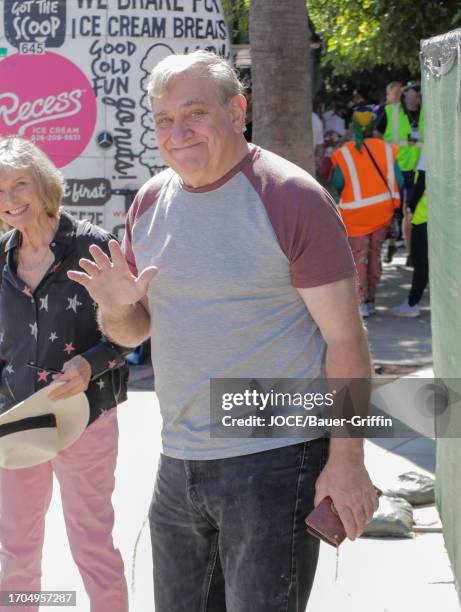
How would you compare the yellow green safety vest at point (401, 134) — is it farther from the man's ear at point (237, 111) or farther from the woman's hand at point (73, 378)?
the man's ear at point (237, 111)

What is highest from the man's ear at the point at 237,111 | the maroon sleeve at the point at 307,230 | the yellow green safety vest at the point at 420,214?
the man's ear at the point at 237,111

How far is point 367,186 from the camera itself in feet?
31.6

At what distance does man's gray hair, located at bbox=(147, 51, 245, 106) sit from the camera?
271cm

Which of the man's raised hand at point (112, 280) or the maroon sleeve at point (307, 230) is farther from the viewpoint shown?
the man's raised hand at point (112, 280)

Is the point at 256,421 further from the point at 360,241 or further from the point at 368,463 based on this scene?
the point at 360,241

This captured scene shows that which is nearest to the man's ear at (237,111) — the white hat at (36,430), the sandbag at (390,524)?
the white hat at (36,430)

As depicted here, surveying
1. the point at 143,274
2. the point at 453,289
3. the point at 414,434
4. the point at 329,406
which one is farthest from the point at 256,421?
the point at 414,434

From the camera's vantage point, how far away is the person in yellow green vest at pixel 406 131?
12.6 meters

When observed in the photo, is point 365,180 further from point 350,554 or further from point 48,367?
point 48,367

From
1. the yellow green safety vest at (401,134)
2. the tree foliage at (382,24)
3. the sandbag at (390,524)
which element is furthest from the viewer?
the tree foliage at (382,24)

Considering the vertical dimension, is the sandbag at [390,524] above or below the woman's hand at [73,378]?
below

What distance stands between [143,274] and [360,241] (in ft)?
24.1

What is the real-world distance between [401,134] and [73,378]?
10126mm

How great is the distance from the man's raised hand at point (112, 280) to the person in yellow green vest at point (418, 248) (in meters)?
7.06
